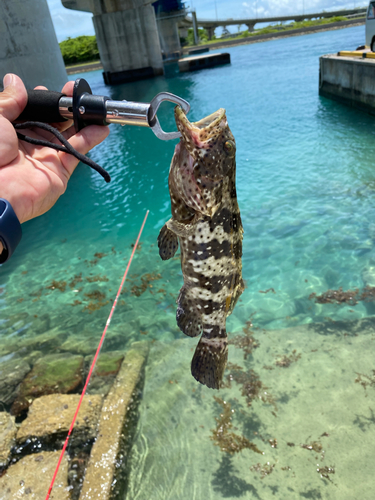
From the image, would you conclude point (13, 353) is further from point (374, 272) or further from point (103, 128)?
A: point (374, 272)

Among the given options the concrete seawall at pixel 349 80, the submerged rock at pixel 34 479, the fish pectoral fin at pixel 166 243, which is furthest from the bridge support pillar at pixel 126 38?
the fish pectoral fin at pixel 166 243

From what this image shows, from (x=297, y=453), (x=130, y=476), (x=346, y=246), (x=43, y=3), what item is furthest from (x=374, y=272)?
(x=43, y=3)

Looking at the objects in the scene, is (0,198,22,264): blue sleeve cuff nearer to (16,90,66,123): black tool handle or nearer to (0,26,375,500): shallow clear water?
(16,90,66,123): black tool handle

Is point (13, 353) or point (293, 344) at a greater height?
point (13, 353)

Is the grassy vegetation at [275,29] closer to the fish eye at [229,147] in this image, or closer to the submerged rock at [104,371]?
the submerged rock at [104,371]

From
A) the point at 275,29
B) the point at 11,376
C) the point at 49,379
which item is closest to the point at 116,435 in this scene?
the point at 49,379

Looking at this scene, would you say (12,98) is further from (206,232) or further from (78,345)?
(78,345)

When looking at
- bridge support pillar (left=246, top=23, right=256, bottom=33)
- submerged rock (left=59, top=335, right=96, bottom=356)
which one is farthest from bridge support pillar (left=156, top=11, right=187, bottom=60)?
submerged rock (left=59, top=335, right=96, bottom=356)

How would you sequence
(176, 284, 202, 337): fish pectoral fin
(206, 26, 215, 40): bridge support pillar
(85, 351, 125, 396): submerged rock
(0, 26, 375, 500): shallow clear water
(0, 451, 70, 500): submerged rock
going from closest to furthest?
(176, 284, 202, 337): fish pectoral fin, (0, 451, 70, 500): submerged rock, (0, 26, 375, 500): shallow clear water, (85, 351, 125, 396): submerged rock, (206, 26, 215, 40): bridge support pillar

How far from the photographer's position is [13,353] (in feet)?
29.5

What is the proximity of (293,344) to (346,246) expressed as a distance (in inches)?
178

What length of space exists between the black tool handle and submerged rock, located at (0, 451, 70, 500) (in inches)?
230

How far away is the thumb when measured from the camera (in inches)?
100

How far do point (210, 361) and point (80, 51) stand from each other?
9948 cm
